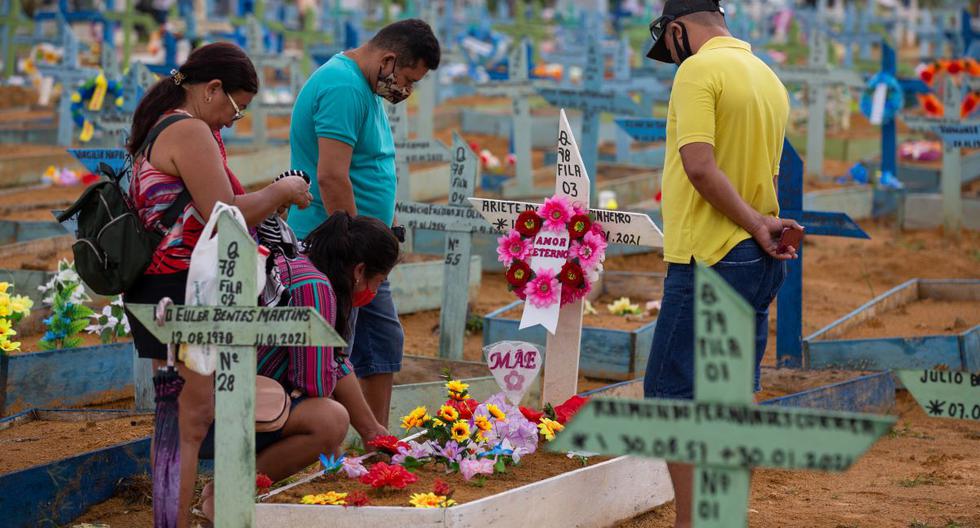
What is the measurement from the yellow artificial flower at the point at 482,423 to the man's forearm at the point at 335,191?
892mm

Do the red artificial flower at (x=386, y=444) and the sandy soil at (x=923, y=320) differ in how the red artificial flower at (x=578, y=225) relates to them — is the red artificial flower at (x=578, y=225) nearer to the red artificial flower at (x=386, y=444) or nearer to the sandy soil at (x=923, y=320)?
the red artificial flower at (x=386, y=444)

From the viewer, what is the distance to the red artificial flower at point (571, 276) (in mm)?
5453

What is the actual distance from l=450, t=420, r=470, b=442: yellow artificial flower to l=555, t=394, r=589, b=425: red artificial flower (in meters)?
0.57

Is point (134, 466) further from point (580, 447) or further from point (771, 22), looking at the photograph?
point (771, 22)

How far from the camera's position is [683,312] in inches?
169


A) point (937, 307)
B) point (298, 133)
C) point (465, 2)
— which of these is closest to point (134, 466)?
point (298, 133)

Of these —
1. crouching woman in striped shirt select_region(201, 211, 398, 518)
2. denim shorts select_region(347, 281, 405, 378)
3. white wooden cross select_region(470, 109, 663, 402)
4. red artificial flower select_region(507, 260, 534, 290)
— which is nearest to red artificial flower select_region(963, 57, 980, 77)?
white wooden cross select_region(470, 109, 663, 402)

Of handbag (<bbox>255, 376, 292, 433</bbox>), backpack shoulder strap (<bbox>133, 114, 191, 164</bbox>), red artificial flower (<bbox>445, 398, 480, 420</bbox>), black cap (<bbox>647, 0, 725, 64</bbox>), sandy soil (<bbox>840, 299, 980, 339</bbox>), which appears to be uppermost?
black cap (<bbox>647, 0, 725, 64</bbox>)

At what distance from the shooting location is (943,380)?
3.56 meters

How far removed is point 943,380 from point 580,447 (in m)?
1.10

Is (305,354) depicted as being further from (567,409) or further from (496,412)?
(567,409)

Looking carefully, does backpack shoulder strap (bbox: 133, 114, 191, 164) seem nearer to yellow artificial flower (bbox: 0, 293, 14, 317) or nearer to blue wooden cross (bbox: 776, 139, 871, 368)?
yellow artificial flower (bbox: 0, 293, 14, 317)

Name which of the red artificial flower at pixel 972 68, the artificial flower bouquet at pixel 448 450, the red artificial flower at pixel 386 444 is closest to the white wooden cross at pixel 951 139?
the red artificial flower at pixel 972 68

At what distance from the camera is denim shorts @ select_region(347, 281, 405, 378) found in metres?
5.38
